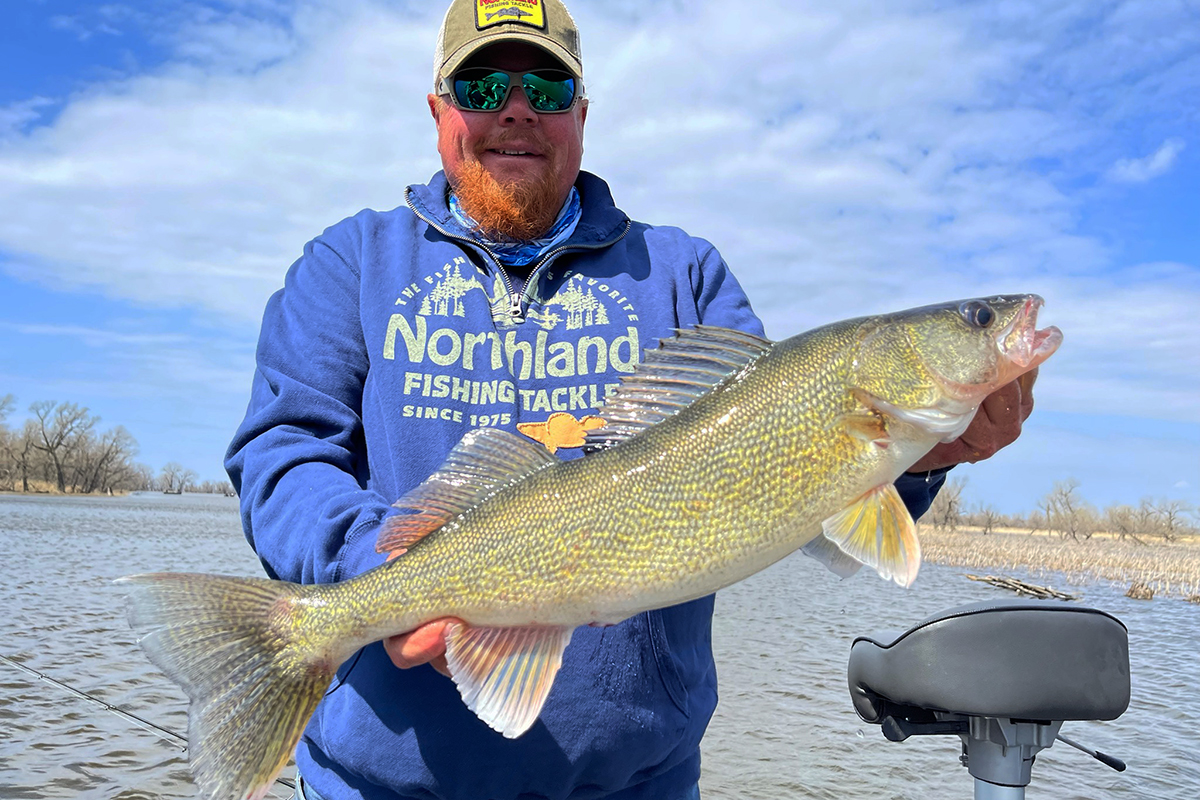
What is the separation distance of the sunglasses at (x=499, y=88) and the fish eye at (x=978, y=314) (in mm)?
1748

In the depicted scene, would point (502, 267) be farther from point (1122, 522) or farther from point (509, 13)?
point (1122, 522)

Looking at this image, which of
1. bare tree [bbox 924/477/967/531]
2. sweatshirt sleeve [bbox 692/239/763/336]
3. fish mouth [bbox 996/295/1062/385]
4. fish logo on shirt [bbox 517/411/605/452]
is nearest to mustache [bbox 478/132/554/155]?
sweatshirt sleeve [bbox 692/239/763/336]

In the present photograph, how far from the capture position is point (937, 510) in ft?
158

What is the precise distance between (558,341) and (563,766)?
1.36 metres

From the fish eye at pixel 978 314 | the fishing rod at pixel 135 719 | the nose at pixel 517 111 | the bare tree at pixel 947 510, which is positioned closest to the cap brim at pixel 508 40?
the nose at pixel 517 111

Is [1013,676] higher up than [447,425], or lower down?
lower down

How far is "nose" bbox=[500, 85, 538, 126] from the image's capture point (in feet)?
10.6

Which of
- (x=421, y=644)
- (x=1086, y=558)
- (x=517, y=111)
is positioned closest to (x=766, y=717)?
(x=517, y=111)

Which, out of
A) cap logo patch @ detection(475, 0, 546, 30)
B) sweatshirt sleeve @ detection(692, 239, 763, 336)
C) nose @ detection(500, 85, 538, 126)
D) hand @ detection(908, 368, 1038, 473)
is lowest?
hand @ detection(908, 368, 1038, 473)

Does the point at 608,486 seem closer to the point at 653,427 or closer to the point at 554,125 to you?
the point at 653,427

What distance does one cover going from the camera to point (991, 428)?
2.46m

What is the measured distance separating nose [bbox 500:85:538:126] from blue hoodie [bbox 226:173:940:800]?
0.39m

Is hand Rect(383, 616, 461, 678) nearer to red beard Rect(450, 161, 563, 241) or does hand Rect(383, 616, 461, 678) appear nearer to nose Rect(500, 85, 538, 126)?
red beard Rect(450, 161, 563, 241)

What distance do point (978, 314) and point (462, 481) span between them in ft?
4.98
